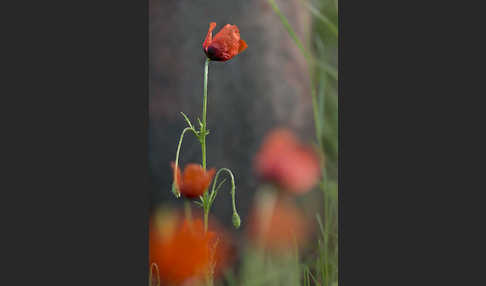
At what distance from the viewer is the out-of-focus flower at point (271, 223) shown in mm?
1695

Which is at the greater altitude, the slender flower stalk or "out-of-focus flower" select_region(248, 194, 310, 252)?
the slender flower stalk

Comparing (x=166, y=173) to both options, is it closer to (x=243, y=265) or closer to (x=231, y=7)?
(x=243, y=265)

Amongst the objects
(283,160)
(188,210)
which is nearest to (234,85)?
(283,160)

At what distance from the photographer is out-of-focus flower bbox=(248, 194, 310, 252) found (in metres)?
1.70

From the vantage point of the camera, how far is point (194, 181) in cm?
173

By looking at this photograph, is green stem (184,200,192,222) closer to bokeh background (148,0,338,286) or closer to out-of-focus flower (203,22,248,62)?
bokeh background (148,0,338,286)

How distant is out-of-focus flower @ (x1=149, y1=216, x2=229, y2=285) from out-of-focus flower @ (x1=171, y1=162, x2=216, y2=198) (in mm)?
81

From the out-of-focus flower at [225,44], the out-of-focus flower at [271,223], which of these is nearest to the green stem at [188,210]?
the out-of-focus flower at [271,223]

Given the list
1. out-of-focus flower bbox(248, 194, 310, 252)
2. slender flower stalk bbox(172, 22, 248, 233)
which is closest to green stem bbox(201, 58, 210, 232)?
slender flower stalk bbox(172, 22, 248, 233)

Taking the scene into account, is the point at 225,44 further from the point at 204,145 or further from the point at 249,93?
the point at 204,145

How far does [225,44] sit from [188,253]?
1.91 feet

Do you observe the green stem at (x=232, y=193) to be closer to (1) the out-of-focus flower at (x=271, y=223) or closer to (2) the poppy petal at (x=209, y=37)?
(1) the out-of-focus flower at (x=271, y=223)

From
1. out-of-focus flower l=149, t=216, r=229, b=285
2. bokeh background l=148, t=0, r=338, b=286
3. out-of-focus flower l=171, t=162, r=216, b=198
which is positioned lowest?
out-of-focus flower l=149, t=216, r=229, b=285

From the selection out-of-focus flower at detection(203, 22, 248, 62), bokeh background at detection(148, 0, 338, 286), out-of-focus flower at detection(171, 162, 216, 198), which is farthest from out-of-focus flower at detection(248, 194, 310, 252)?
out-of-focus flower at detection(203, 22, 248, 62)
